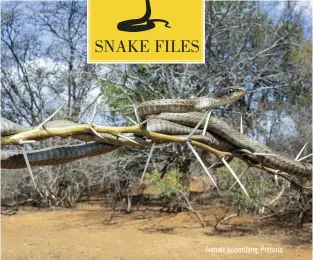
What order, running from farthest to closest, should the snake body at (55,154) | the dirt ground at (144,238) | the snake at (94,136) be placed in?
the dirt ground at (144,238)
the snake body at (55,154)
the snake at (94,136)

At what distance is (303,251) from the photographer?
9.04 metres

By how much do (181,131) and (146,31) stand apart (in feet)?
7.63

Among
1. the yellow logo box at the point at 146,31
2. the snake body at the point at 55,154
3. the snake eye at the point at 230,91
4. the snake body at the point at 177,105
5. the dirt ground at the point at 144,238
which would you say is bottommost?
the dirt ground at the point at 144,238

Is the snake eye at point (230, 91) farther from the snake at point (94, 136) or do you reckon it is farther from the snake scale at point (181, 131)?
the snake at point (94, 136)

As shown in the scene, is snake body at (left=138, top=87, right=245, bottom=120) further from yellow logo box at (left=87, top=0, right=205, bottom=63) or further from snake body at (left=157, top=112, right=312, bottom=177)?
yellow logo box at (left=87, top=0, right=205, bottom=63)

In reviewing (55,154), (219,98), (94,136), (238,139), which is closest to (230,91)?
(219,98)

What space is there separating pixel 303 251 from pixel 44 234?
624 cm

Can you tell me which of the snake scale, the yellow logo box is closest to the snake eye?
the snake scale

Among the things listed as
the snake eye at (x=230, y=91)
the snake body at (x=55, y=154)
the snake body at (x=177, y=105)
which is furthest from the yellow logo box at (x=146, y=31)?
the snake body at (x=55, y=154)

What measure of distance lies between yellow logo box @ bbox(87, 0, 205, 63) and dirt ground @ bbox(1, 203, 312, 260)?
504cm

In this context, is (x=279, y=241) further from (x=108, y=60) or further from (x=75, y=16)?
(x=75, y=16)

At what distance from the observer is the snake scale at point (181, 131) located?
2102 mm

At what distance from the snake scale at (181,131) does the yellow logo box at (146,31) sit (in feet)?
6.10

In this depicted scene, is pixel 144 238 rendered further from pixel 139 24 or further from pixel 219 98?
pixel 219 98
